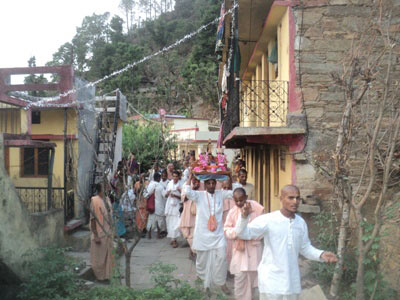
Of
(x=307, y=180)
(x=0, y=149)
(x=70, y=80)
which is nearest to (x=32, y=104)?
(x=70, y=80)

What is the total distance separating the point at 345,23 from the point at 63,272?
20.5ft

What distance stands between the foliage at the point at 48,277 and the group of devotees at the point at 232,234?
30.9 inches

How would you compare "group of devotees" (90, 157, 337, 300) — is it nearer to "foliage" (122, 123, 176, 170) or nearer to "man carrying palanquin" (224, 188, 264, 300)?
"man carrying palanquin" (224, 188, 264, 300)

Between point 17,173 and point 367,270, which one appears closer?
point 367,270

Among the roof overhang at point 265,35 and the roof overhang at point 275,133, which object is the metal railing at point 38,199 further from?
the roof overhang at point 265,35

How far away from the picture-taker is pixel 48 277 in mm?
5535

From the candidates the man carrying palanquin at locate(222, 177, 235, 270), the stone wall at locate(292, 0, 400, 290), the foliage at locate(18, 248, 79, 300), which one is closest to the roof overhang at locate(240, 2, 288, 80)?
the stone wall at locate(292, 0, 400, 290)

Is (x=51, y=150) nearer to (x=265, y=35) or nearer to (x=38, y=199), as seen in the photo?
(x=38, y=199)

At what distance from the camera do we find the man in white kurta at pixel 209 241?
6484 mm

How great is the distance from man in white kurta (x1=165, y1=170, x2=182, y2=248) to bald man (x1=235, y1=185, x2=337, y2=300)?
6165 mm

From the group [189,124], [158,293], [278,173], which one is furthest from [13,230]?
[189,124]

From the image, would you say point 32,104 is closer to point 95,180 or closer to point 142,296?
point 95,180

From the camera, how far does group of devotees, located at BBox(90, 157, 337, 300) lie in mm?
3906

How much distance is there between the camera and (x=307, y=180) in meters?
7.80
